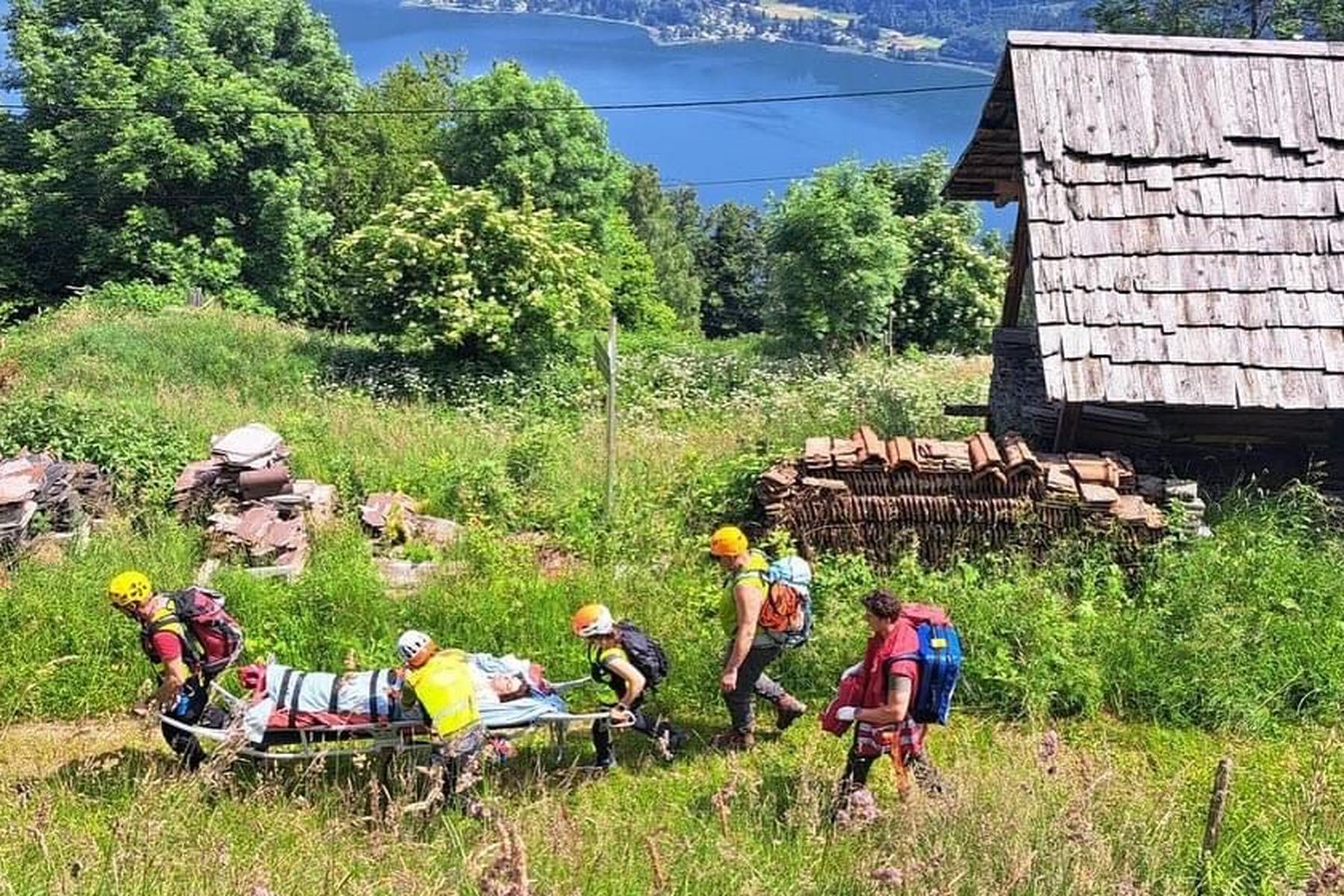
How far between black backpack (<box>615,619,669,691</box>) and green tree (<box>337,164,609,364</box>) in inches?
425

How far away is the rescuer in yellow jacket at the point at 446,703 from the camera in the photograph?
5.02 meters

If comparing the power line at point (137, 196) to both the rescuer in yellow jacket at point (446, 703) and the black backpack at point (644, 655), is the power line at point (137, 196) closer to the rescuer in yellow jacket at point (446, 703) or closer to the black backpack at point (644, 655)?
the black backpack at point (644, 655)

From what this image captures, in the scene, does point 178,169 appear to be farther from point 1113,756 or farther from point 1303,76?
point 1113,756

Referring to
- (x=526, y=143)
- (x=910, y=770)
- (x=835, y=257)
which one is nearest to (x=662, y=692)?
(x=910, y=770)

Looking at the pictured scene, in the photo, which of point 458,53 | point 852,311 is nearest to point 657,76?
point 458,53

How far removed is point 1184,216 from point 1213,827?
583 cm

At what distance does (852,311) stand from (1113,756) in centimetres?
1728

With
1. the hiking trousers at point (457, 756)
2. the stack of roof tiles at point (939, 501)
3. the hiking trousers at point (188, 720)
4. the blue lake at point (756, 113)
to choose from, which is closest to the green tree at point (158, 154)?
the stack of roof tiles at point (939, 501)

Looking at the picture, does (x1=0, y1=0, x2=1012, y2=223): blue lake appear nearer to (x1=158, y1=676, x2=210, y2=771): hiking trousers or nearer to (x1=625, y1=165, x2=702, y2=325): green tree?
(x1=625, y1=165, x2=702, y2=325): green tree

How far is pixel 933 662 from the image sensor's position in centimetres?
502

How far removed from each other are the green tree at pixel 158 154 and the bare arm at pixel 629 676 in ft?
75.4

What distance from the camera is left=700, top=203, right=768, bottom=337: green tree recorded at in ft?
171

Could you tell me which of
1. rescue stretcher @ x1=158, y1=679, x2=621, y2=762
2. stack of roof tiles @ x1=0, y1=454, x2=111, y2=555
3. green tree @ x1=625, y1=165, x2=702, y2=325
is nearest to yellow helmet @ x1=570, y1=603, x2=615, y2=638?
rescue stretcher @ x1=158, y1=679, x2=621, y2=762

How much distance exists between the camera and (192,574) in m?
7.88
